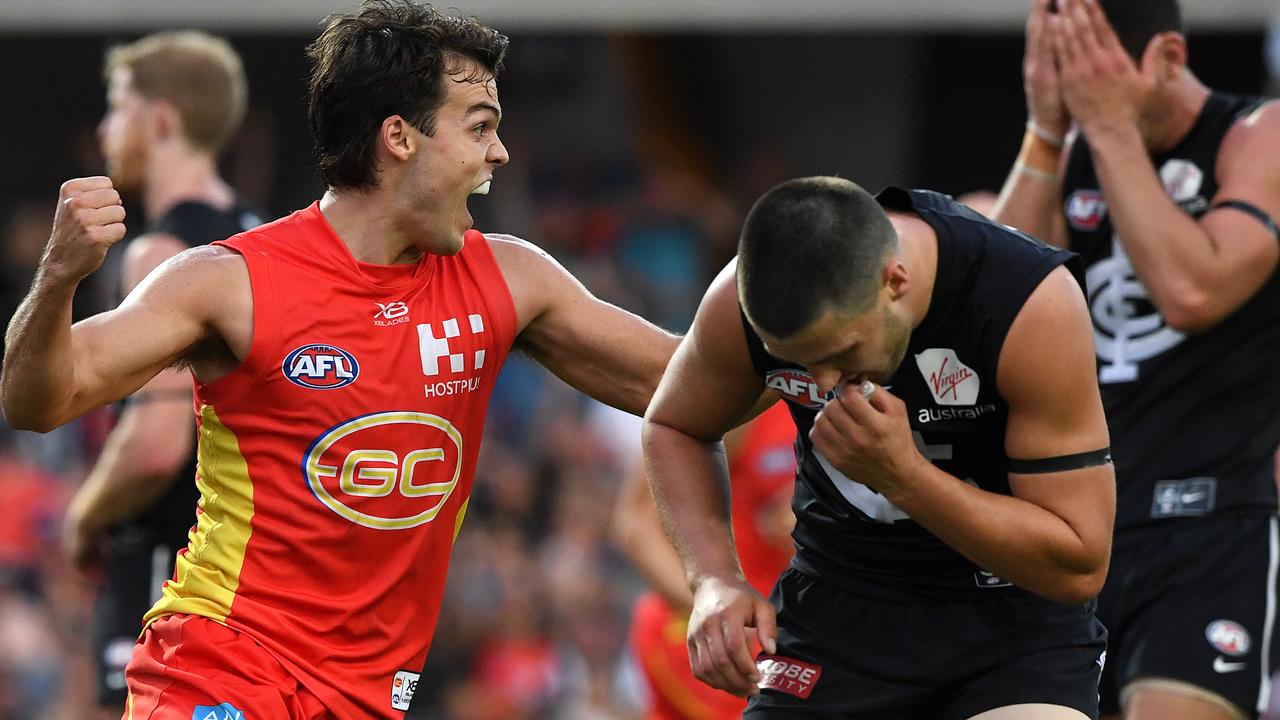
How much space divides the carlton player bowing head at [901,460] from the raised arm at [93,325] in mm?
1183

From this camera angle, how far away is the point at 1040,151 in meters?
5.25

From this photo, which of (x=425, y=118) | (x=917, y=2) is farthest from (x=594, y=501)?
(x=425, y=118)

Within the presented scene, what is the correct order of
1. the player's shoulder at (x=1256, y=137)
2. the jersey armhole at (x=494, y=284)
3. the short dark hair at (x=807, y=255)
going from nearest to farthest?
the short dark hair at (x=807, y=255), the jersey armhole at (x=494, y=284), the player's shoulder at (x=1256, y=137)

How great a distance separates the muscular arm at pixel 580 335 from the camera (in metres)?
4.31

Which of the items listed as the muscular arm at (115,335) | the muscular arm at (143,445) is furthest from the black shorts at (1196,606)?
the muscular arm at (143,445)

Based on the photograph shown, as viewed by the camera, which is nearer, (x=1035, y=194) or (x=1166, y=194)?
(x=1166, y=194)

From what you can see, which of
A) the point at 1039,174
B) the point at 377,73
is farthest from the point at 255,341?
the point at 1039,174

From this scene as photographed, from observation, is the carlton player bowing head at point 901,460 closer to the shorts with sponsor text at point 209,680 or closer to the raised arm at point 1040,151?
the shorts with sponsor text at point 209,680

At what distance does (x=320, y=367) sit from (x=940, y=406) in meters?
1.53

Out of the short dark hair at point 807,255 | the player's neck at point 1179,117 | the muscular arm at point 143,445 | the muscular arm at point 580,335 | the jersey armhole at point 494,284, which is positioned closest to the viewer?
the short dark hair at point 807,255

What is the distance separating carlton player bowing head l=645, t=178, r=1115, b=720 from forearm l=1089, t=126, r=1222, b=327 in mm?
1319

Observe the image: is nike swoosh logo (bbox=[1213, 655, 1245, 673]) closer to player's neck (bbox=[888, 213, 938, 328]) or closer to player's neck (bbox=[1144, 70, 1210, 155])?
player's neck (bbox=[1144, 70, 1210, 155])

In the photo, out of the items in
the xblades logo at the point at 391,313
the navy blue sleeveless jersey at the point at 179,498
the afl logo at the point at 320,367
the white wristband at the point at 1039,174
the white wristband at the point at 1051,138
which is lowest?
the navy blue sleeveless jersey at the point at 179,498

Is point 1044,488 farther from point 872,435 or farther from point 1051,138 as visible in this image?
point 1051,138
